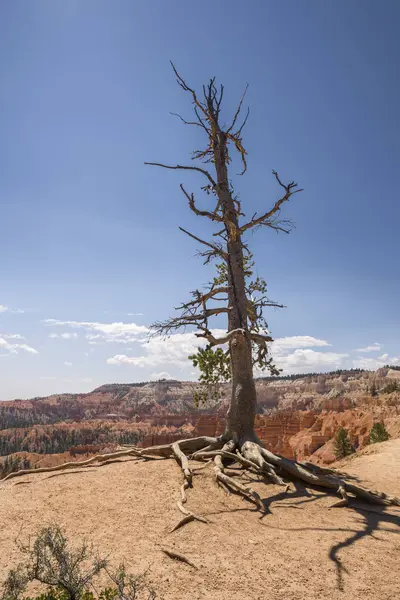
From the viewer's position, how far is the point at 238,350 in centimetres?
1017

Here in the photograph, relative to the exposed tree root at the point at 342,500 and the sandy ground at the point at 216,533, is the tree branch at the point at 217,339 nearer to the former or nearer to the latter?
the sandy ground at the point at 216,533

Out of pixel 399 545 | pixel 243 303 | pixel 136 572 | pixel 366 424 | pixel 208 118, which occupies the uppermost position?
pixel 208 118

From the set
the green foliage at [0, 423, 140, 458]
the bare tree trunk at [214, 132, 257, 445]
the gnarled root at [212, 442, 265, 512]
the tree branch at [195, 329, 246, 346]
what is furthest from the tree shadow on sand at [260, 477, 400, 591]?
the green foliage at [0, 423, 140, 458]

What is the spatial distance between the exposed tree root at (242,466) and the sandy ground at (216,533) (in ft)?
Answer: 0.79

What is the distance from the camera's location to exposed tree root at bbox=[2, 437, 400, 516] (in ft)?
24.8

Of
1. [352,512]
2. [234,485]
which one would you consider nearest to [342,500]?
[352,512]

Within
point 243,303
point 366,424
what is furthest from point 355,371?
point 243,303

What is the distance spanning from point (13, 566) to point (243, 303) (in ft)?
25.2

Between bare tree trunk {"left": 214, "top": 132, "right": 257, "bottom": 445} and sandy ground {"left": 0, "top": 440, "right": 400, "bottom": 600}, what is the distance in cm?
204

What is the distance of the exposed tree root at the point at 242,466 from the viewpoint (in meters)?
7.56

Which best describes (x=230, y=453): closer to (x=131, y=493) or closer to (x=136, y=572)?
(x=131, y=493)

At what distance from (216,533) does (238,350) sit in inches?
204

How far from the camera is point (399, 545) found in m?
5.66

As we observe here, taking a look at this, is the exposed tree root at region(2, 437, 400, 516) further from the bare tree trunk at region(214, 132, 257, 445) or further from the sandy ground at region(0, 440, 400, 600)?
the bare tree trunk at region(214, 132, 257, 445)
